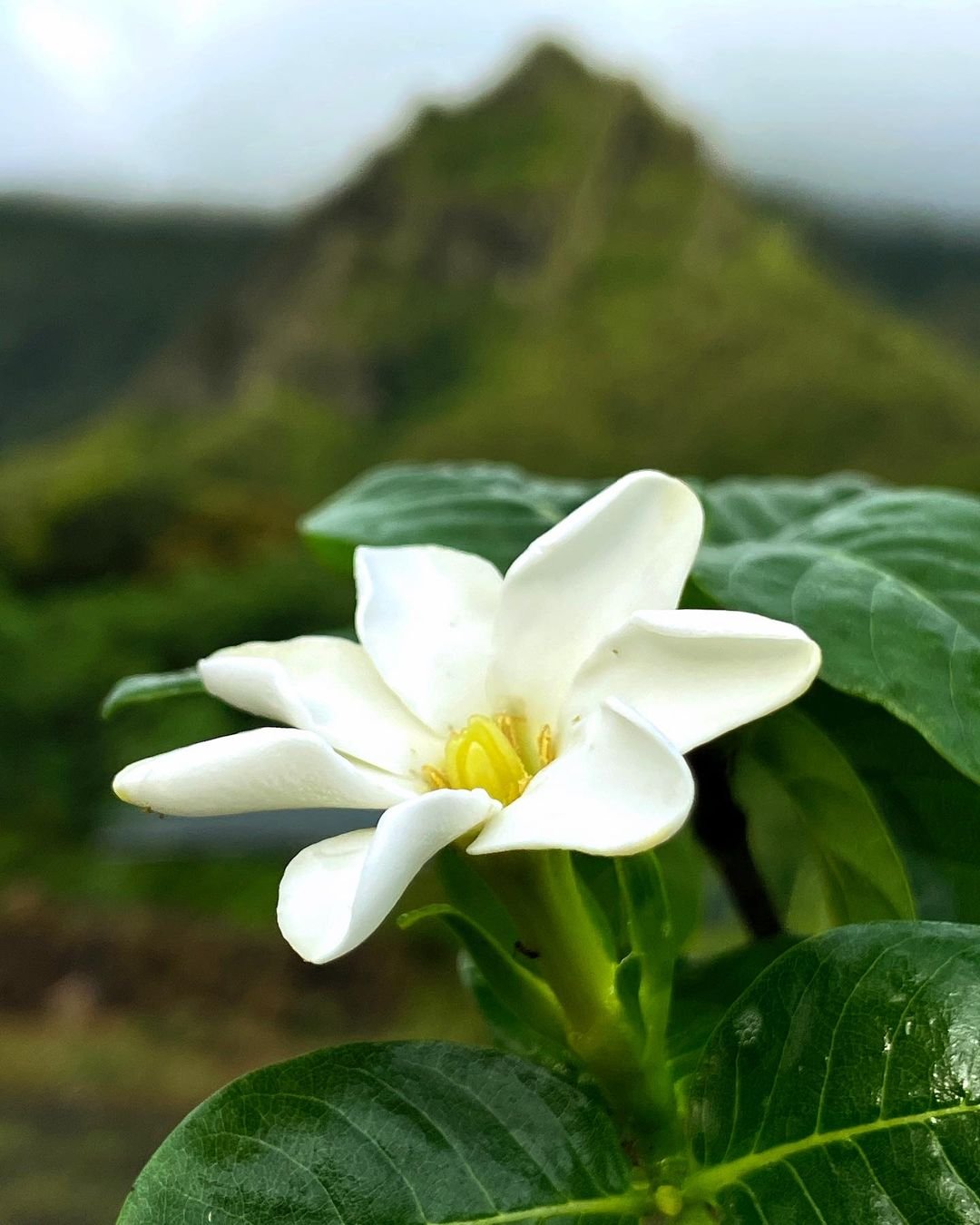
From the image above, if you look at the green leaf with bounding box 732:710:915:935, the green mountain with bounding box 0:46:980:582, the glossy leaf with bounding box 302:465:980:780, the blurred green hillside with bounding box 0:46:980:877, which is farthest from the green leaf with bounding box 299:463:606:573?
the green mountain with bounding box 0:46:980:582

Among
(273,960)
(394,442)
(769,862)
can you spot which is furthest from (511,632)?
(394,442)

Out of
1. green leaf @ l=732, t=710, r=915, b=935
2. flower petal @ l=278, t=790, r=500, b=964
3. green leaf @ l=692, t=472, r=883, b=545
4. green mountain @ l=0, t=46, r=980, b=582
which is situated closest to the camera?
flower petal @ l=278, t=790, r=500, b=964

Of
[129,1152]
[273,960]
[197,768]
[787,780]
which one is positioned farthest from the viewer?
[273,960]

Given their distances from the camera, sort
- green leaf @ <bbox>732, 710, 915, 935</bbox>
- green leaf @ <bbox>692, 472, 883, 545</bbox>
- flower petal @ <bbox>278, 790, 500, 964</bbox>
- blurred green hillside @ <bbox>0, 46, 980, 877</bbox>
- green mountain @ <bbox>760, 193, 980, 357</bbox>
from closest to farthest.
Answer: flower petal @ <bbox>278, 790, 500, 964</bbox> < green leaf @ <bbox>732, 710, 915, 935</bbox> < green leaf @ <bbox>692, 472, 883, 545</bbox> < blurred green hillside @ <bbox>0, 46, 980, 877</bbox> < green mountain @ <bbox>760, 193, 980, 357</bbox>

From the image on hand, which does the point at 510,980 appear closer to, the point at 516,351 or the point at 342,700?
the point at 342,700

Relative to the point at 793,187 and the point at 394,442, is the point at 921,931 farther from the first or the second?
the point at 793,187

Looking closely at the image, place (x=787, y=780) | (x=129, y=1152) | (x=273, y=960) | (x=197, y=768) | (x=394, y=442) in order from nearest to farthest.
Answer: (x=197, y=768) < (x=787, y=780) < (x=129, y=1152) < (x=273, y=960) < (x=394, y=442)

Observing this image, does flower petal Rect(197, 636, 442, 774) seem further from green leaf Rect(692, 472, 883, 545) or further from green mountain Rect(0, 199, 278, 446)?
green mountain Rect(0, 199, 278, 446)

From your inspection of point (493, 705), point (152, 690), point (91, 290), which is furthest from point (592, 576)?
point (91, 290)
